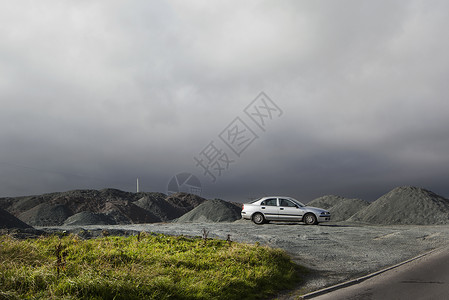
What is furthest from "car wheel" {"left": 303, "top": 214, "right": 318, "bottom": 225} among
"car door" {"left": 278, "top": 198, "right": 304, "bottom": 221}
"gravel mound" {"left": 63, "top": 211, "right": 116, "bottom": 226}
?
"gravel mound" {"left": 63, "top": 211, "right": 116, "bottom": 226}

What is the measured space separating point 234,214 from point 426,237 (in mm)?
19623

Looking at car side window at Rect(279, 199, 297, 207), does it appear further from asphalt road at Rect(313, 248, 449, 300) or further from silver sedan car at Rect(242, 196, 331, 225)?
asphalt road at Rect(313, 248, 449, 300)

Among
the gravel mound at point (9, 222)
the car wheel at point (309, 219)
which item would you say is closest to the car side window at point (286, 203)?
the car wheel at point (309, 219)

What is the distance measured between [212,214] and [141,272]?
27.0 meters

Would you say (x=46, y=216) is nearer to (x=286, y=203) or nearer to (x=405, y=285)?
(x=286, y=203)

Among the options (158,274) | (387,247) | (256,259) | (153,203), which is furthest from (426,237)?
(153,203)

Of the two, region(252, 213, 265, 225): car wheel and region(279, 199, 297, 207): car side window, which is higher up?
region(279, 199, 297, 207): car side window

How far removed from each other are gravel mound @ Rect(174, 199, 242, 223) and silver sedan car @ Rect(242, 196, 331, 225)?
38.8 ft

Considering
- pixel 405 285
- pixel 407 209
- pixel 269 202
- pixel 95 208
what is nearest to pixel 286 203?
pixel 269 202

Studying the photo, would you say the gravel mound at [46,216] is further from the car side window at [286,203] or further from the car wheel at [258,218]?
the car side window at [286,203]

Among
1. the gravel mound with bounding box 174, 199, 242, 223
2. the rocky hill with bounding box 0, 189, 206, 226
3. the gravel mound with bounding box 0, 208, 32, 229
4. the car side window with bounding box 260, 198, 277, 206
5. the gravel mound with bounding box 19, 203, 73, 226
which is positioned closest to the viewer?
the gravel mound with bounding box 0, 208, 32, 229

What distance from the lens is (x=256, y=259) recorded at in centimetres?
950

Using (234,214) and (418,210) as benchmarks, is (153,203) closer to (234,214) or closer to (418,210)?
(234,214)

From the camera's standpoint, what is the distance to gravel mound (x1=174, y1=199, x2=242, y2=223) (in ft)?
108
